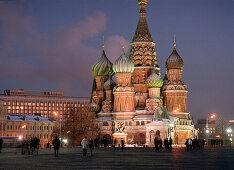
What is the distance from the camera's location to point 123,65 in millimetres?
90812

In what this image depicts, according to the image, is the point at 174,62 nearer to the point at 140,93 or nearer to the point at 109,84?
the point at 140,93

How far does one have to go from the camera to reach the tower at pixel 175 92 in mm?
93250

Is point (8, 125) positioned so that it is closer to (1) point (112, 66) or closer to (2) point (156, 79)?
(1) point (112, 66)

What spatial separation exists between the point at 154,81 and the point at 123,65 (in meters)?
6.47

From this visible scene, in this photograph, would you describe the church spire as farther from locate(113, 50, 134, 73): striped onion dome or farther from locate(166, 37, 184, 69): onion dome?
locate(113, 50, 134, 73): striped onion dome

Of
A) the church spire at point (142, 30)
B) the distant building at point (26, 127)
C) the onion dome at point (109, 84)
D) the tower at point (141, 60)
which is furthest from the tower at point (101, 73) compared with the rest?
the distant building at point (26, 127)

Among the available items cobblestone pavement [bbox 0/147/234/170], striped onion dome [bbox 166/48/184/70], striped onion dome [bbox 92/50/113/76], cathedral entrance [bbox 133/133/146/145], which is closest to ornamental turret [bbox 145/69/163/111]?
striped onion dome [bbox 166/48/184/70]

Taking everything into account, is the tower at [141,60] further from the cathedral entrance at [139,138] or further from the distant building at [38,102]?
the distant building at [38,102]

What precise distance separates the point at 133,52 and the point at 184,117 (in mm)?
16150

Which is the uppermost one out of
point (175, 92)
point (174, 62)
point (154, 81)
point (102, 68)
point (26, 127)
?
point (174, 62)

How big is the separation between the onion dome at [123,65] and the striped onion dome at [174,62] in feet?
25.5

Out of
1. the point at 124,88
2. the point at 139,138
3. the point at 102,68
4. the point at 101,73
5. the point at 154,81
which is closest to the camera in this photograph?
the point at 139,138

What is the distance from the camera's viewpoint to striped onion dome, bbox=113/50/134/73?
90.7 m

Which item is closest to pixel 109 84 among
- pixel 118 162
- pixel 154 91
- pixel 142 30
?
pixel 154 91
